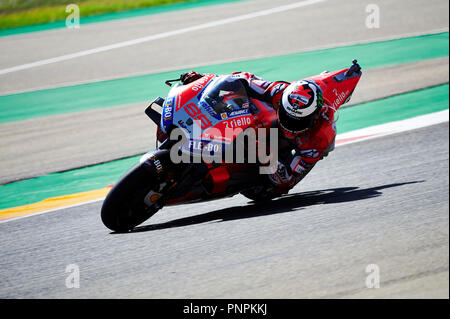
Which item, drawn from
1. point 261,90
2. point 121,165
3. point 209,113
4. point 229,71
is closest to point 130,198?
point 209,113

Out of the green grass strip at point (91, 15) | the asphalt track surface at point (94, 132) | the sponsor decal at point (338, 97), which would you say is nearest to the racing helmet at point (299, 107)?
the sponsor decal at point (338, 97)

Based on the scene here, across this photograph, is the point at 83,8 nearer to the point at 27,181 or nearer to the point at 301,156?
the point at 27,181

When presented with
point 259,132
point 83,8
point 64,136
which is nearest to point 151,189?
point 259,132

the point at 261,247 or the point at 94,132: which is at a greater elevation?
the point at 94,132

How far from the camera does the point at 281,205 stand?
5992 millimetres

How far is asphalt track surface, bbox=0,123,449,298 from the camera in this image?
420 centimetres

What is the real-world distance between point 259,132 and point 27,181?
13.0 ft

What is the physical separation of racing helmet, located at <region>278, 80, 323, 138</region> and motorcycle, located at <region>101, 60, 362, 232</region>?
155mm

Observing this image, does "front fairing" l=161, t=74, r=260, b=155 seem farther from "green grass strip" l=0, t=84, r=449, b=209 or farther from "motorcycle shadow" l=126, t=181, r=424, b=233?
"green grass strip" l=0, t=84, r=449, b=209

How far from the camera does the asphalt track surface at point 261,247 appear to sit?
4203 mm

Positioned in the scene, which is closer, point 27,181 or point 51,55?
point 27,181

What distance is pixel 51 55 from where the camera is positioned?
47.1ft

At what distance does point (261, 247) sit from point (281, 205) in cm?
121

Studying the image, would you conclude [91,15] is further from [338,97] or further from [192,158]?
[192,158]
